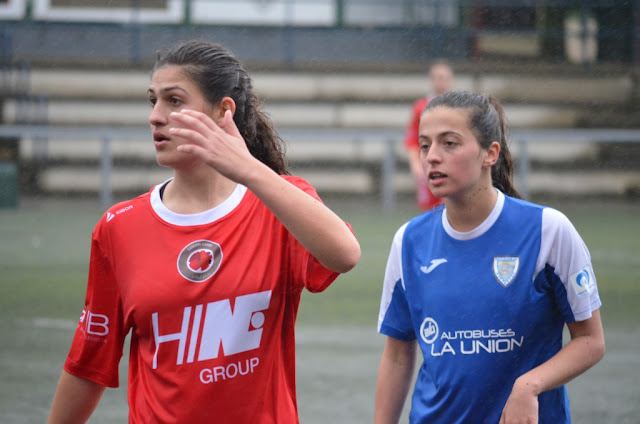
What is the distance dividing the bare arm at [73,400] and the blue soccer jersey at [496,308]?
1.02 metres

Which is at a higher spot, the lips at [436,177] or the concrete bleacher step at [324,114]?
the lips at [436,177]

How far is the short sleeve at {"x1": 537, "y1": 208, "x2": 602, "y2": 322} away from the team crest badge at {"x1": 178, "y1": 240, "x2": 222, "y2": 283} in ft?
3.42

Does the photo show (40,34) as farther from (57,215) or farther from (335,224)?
(335,224)

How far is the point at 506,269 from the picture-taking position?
10.0ft

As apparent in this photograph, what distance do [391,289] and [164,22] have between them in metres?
18.4

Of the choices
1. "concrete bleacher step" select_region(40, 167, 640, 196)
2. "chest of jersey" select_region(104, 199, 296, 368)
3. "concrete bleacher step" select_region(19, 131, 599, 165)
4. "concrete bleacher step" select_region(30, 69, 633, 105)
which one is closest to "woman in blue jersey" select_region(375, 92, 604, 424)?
"chest of jersey" select_region(104, 199, 296, 368)

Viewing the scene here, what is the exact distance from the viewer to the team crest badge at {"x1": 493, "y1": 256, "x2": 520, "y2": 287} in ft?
10.0

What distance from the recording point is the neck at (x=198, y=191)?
2.72m

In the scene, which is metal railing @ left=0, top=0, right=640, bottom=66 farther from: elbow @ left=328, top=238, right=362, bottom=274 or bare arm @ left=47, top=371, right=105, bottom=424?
elbow @ left=328, top=238, right=362, bottom=274

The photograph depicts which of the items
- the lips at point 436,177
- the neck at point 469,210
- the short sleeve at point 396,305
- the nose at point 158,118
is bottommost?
the short sleeve at point 396,305

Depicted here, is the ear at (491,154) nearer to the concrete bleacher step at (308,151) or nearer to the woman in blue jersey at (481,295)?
the woman in blue jersey at (481,295)

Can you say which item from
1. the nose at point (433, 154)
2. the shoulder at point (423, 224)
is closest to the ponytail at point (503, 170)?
the shoulder at point (423, 224)

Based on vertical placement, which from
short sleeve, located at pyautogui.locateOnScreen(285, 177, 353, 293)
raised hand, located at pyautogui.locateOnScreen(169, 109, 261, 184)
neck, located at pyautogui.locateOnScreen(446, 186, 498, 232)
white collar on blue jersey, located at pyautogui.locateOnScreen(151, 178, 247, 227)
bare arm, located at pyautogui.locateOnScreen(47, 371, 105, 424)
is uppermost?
raised hand, located at pyautogui.locateOnScreen(169, 109, 261, 184)

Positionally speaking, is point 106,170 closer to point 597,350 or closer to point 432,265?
point 432,265
